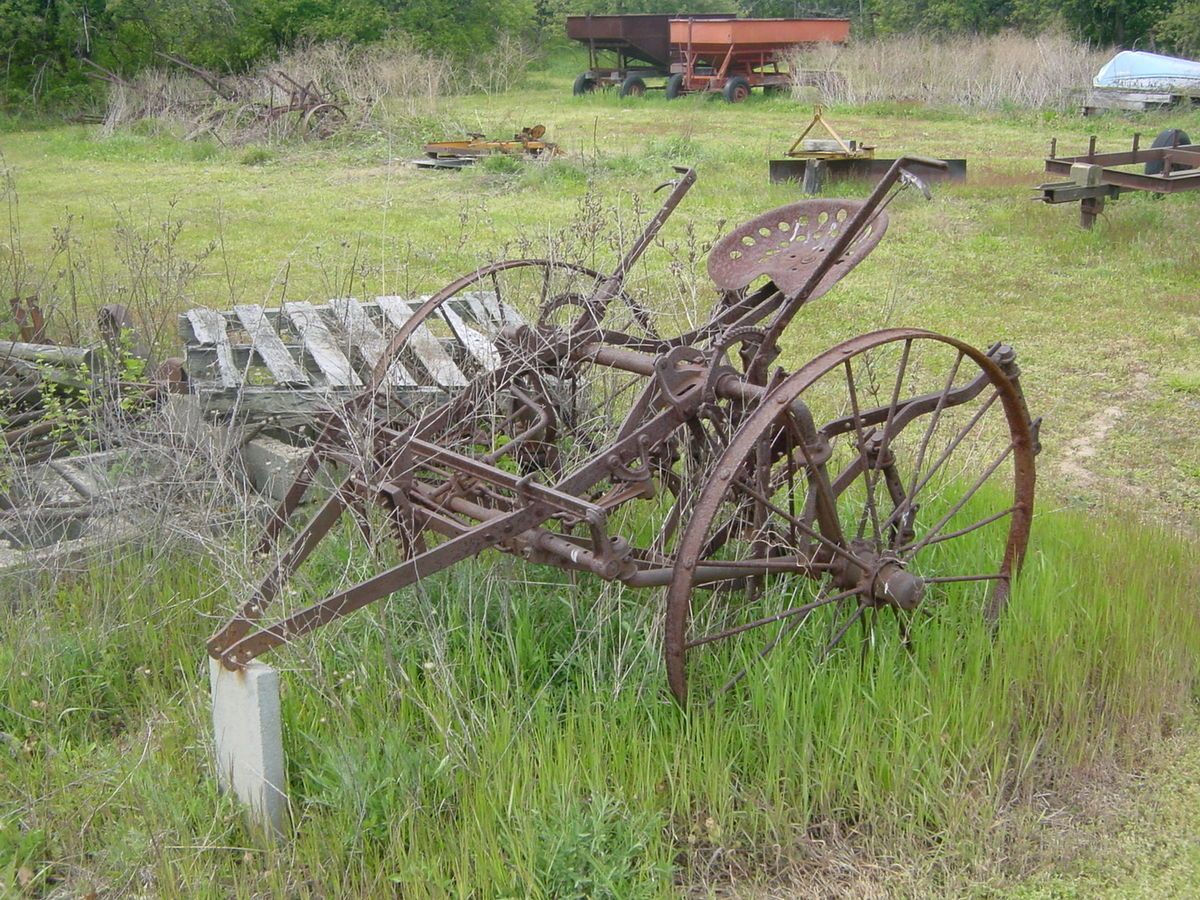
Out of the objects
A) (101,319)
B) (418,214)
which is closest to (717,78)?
(418,214)

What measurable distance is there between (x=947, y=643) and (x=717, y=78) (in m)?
20.5

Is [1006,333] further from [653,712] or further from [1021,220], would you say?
[653,712]

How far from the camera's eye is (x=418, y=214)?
11016 millimetres

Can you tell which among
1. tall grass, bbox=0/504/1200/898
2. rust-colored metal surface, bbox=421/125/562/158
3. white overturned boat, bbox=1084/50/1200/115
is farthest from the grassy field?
white overturned boat, bbox=1084/50/1200/115

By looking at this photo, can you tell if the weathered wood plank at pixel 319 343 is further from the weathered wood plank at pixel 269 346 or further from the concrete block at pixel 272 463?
the concrete block at pixel 272 463

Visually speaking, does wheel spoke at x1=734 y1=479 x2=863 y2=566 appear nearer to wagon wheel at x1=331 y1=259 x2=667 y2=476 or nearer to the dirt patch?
wagon wheel at x1=331 y1=259 x2=667 y2=476

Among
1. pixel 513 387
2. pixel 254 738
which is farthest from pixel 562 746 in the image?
pixel 513 387

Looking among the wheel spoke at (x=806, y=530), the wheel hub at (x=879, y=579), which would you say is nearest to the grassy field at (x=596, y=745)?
the wheel hub at (x=879, y=579)

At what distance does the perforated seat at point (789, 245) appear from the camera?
134 inches

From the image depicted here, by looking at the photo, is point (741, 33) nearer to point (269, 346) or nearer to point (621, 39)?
point (621, 39)

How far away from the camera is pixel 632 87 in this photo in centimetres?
2311

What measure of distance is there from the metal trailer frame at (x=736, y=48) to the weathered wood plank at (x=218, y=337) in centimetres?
1755

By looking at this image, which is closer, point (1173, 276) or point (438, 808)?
point (438, 808)

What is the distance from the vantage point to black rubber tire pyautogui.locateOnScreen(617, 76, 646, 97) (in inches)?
906
